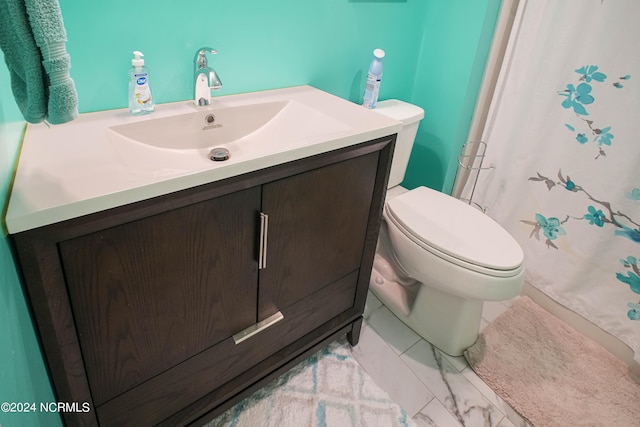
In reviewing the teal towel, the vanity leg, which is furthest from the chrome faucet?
the vanity leg

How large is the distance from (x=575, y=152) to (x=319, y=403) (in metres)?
1.24

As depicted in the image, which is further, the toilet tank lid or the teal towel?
the toilet tank lid

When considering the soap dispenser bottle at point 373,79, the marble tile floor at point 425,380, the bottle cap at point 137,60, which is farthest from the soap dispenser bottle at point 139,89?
the marble tile floor at point 425,380

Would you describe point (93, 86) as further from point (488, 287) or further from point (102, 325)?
point (488, 287)

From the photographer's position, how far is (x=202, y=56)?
103 centimetres

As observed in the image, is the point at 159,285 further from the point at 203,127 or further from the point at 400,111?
the point at 400,111

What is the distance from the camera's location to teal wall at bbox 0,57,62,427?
0.54 metres

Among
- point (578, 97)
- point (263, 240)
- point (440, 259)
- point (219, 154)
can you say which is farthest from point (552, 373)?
point (219, 154)

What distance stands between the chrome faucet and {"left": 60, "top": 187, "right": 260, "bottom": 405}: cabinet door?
37 cm

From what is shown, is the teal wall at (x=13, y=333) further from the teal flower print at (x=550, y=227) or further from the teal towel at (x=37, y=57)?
the teal flower print at (x=550, y=227)

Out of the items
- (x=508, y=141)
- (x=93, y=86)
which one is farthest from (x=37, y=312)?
(x=508, y=141)

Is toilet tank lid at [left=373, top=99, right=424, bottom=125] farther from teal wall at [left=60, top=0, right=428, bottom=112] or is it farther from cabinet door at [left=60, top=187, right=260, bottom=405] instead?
cabinet door at [left=60, top=187, right=260, bottom=405]

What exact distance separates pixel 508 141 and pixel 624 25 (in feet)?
1.64

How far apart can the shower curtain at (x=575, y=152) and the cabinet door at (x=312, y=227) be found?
0.80 metres
